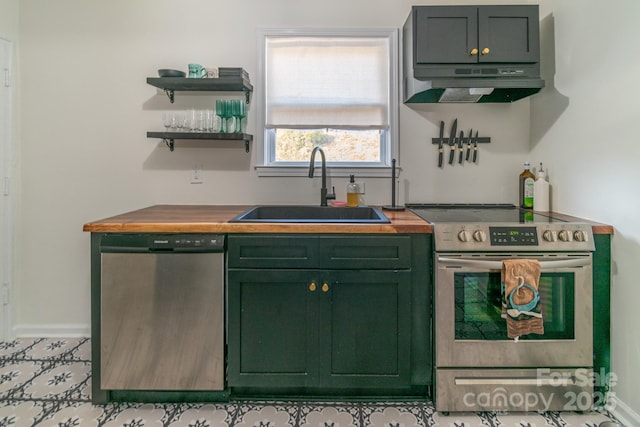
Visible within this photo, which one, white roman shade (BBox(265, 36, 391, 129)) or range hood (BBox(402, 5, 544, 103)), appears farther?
white roman shade (BBox(265, 36, 391, 129))

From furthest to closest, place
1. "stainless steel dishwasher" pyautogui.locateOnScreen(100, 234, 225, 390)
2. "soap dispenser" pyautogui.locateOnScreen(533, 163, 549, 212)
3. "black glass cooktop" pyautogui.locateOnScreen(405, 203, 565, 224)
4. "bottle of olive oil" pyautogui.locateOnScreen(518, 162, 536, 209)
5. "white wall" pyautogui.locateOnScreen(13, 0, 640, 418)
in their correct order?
"white wall" pyautogui.locateOnScreen(13, 0, 640, 418), "bottle of olive oil" pyautogui.locateOnScreen(518, 162, 536, 209), "soap dispenser" pyautogui.locateOnScreen(533, 163, 549, 212), "black glass cooktop" pyautogui.locateOnScreen(405, 203, 565, 224), "stainless steel dishwasher" pyautogui.locateOnScreen(100, 234, 225, 390)

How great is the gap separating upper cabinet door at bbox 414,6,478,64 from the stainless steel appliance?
0.99 m

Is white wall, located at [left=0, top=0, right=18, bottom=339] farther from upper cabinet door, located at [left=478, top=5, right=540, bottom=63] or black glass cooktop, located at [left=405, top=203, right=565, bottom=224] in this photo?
upper cabinet door, located at [left=478, top=5, right=540, bottom=63]

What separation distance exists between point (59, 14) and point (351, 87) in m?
2.05

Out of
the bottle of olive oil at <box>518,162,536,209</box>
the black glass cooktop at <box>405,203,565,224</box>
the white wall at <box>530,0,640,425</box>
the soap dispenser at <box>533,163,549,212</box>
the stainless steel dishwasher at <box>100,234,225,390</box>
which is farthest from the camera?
the bottle of olive oil at <box>518,162,536,209</box>

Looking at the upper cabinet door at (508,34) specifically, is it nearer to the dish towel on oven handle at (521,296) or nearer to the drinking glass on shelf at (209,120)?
the dish towel on oven handle at (521,296)

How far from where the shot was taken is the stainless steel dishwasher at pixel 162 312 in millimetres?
1830

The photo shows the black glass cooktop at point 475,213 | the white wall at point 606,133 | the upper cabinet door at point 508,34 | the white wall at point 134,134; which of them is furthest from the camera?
the white wall at point 134,134

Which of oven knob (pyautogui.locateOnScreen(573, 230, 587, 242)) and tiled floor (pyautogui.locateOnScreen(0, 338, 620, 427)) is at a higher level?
oven knob (pyautogui.locateOnScreen(573, 230, 587, 242))

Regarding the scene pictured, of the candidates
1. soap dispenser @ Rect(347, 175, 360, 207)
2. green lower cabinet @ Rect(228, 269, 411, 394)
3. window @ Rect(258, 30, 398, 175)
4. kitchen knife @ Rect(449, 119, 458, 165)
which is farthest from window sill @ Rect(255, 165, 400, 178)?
green lower cabinet @ Rect(228, 269, 411, 394)

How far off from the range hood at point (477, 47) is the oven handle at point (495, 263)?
100 centimetres

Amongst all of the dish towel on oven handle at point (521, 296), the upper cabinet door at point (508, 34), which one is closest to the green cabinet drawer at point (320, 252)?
the dish towel on oven handle at point (521, 296)

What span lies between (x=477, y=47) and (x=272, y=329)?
190 cm

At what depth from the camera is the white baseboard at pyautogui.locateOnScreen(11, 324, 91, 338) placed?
2.67 meters
